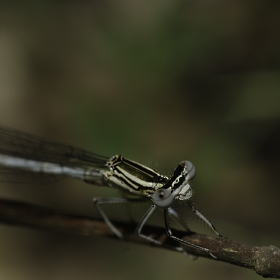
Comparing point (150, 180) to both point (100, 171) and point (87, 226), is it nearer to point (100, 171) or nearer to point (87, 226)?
point (87, 226)

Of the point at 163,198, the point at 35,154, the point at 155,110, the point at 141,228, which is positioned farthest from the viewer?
the point at 155,110

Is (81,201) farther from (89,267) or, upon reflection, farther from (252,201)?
(252,201)

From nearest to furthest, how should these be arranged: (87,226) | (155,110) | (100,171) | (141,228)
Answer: (141,228)
(87,226)
(100,171)
(155,110)

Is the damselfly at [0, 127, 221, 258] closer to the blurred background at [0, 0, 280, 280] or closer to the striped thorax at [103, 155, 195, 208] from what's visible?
the striped thorax at [103, 155, 195, 208]

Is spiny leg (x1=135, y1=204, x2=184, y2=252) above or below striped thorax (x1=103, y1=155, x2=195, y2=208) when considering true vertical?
below

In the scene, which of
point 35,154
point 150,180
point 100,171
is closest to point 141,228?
point 150,180

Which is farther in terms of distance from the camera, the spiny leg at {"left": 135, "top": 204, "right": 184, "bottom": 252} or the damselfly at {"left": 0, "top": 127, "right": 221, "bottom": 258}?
the spiny leg at {"left": 135, "top": 204, "right": 184, "bottom": 252}

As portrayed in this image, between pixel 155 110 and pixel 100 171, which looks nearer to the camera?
pixel 100 171

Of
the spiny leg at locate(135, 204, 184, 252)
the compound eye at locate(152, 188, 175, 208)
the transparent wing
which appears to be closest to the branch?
the spiny leg at locate(135, 204, 184, 252)

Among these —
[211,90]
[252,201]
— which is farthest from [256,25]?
[252,201]
